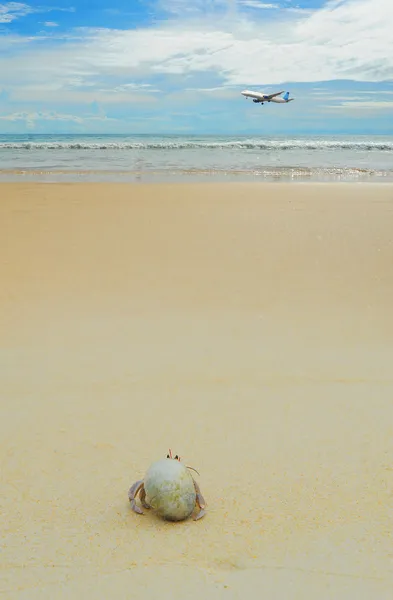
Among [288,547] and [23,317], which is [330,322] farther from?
[288,547]

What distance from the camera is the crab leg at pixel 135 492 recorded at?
2154 mm

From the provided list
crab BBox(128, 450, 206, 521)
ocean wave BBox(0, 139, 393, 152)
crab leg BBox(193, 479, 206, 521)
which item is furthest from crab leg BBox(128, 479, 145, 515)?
ocean wave BBox(0, 139, 393, 152)

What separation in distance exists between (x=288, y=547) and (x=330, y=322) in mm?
2383

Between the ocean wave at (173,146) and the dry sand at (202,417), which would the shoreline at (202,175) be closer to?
the dry sand at (202,417)

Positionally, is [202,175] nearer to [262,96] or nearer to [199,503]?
[199,503]

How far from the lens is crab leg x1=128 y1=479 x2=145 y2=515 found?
84.8 inches

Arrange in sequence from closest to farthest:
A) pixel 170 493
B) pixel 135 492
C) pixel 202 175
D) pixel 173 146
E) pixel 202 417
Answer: pixel 170 493
pixel 135 492
pixel 202 417
pixel 202 175
pixel 173 146

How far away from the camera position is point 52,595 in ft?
5.89

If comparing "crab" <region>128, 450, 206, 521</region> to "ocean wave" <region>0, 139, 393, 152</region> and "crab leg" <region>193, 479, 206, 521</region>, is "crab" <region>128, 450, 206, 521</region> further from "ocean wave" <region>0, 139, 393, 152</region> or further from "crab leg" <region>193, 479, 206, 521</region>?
"ocean wave" <region>0, 139, 393, 152</region>

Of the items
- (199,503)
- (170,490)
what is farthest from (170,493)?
(199,503)

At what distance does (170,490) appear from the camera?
2082 millimetres

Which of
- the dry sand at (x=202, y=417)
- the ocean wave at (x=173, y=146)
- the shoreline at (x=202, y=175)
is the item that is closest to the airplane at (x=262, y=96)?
the ocean wave at (x=173, y=146)

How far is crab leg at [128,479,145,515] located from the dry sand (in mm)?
40

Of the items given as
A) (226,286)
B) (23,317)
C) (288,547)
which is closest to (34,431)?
(288,547)
